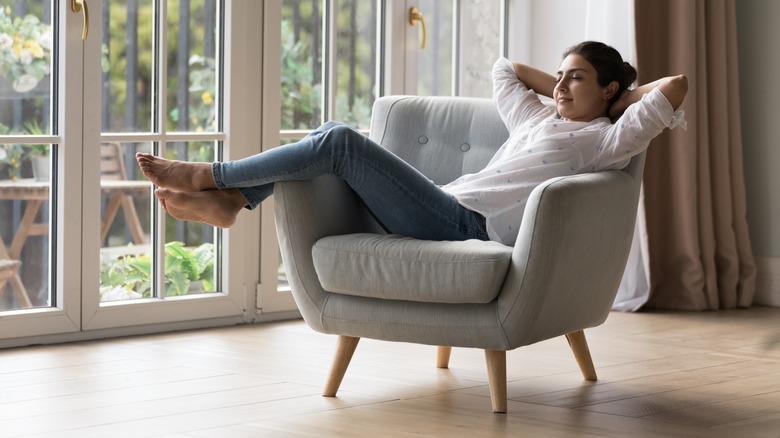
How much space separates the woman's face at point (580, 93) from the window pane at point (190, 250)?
54.7 inches

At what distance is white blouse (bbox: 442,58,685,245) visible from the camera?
2.68 m

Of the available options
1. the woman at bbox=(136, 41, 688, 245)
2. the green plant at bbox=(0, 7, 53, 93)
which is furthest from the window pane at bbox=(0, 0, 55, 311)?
the woman at bbox=(136, 41, 688, 245)

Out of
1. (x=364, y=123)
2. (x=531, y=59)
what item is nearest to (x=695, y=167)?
(x=531, y=59)

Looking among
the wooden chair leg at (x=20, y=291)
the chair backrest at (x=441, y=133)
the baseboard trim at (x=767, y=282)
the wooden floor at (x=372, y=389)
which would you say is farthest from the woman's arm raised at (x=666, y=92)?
the baseboard trim at (x=767, y=282)

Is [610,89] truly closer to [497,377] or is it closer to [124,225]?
[497,377]

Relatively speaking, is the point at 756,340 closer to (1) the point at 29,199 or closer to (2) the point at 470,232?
(2) the point at 470,232

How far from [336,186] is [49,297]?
3.90 feet

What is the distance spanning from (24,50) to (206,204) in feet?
3.45

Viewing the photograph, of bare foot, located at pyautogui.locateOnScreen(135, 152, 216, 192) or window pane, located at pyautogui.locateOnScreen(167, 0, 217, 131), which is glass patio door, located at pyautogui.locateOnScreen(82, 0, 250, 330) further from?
bare foot, located at pyautogui.locateOnScreen(135, 152, 216, 192)

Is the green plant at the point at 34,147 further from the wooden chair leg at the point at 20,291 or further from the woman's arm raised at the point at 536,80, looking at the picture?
the woman's arm raised at the point at 536,80

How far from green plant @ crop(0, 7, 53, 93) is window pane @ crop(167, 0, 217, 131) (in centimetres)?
45

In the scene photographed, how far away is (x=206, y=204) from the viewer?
8.63ft

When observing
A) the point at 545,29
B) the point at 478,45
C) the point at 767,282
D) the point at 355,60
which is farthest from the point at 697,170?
the point at 355,60

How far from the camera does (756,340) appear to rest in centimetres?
367
